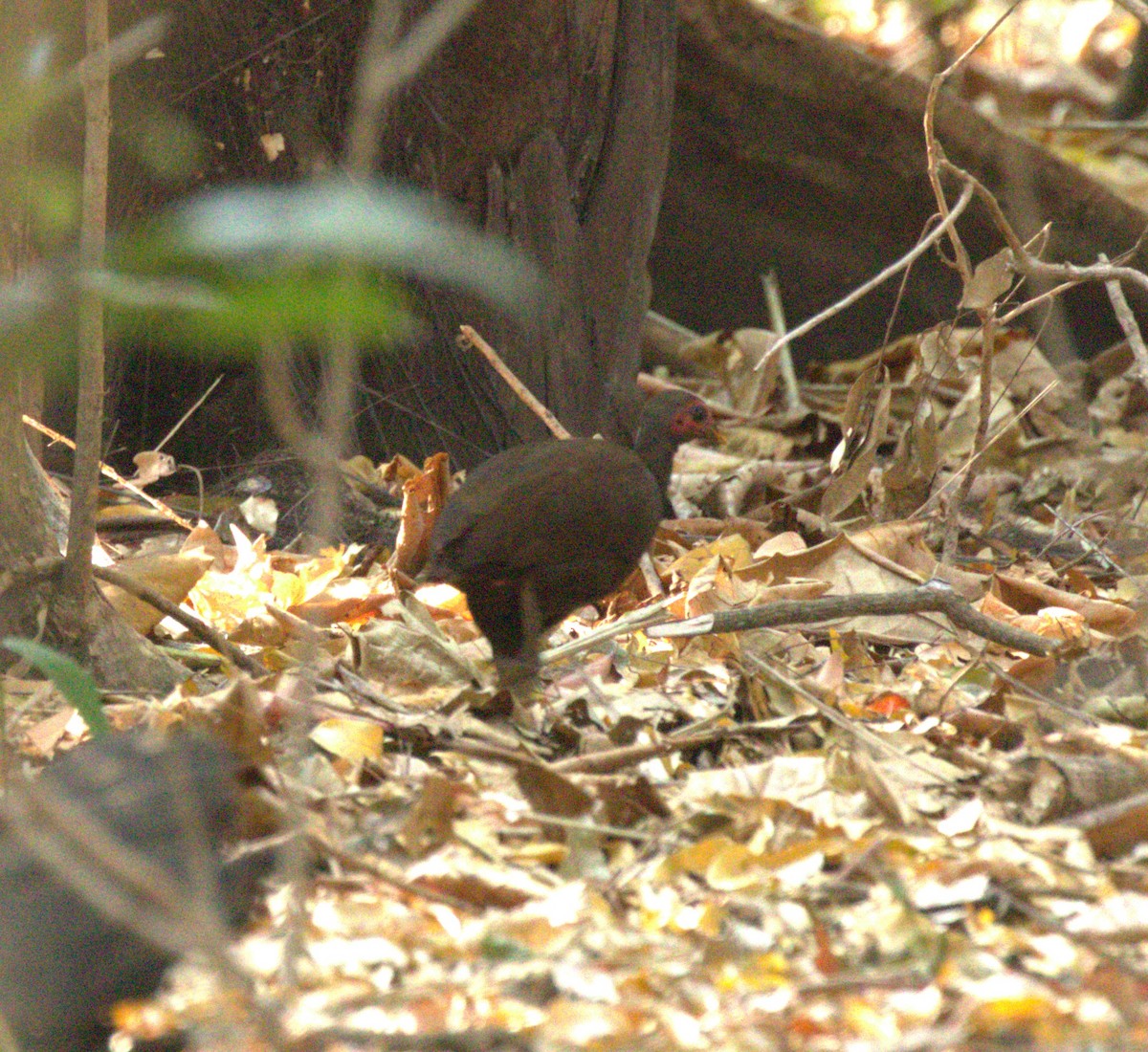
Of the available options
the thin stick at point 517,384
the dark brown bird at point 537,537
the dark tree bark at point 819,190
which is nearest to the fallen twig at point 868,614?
the dark brown bird at point 537,537

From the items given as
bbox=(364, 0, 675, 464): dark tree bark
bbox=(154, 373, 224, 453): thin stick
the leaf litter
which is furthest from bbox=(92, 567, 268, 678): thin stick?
bbox=(364, 0, 675, 464): dark tree bark

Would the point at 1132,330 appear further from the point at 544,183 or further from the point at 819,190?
the point at 819,190

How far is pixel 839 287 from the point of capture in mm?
7332

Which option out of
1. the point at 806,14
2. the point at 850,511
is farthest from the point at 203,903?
the point at 806,14

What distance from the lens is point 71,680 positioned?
2.36 metres

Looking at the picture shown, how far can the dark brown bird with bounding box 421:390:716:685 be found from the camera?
293cm

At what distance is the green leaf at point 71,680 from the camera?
7.66 feet

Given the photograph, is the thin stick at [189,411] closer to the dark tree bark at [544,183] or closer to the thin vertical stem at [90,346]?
the dark tree bark at [544,183]

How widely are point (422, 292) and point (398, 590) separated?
123 cm

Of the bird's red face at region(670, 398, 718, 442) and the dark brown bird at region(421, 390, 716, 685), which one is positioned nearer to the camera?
the dark brown bird at region(421, 390, 716, 685)

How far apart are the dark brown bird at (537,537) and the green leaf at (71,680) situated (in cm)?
76

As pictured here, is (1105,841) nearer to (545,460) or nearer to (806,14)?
(545,460)

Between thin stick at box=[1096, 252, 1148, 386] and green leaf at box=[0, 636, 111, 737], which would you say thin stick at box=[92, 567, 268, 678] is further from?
thin stick at box=[1096, 252, 1148, 386]

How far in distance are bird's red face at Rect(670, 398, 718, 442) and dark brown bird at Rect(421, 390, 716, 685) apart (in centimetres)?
140
